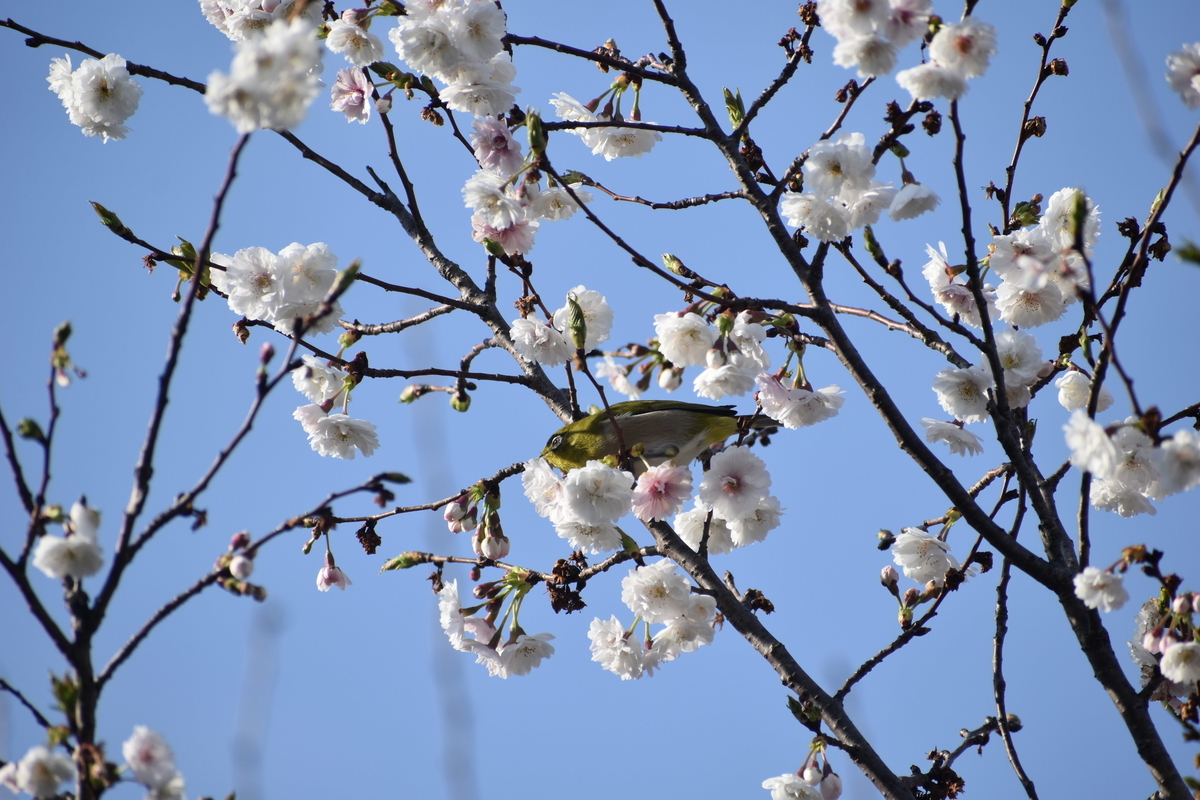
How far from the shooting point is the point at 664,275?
260 cm

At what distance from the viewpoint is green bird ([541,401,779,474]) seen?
4.53 metres

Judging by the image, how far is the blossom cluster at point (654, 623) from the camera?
10.7 ft

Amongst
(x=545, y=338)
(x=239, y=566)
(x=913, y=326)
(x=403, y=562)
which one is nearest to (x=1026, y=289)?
(x=913, y=326)

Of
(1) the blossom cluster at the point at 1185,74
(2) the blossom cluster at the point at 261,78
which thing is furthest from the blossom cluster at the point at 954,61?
(2) the blossom cluster at the point at 261,78

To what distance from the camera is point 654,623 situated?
3451 millimetres

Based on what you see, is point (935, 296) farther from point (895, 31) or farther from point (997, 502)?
point (895, 31)

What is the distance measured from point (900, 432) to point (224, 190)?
6.90 feet

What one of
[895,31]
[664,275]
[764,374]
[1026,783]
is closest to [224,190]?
[664,275]

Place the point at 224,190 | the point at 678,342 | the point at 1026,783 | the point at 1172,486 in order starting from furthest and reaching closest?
the point at 678,342 → the point at 1026,783 → the point at 1172,486 → the point at 224,190

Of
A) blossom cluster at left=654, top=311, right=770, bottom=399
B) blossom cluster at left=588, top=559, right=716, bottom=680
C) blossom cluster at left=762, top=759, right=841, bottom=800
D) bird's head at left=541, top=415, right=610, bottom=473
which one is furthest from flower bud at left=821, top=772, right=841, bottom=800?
bird's head at left=541, top=415, right=610, bottom=473

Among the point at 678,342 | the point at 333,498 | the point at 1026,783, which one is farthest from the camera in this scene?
the point at 678,342

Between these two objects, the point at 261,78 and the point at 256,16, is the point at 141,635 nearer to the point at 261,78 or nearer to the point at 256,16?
the point at 261,78

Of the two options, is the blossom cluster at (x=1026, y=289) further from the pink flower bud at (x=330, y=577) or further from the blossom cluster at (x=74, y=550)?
the blossom cluster at (x=74, y=550)

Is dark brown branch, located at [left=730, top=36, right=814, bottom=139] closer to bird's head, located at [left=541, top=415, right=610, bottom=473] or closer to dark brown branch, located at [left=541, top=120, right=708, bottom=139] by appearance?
dark brown branch, located at [left=541, top=120, right=708, bottom=139]
